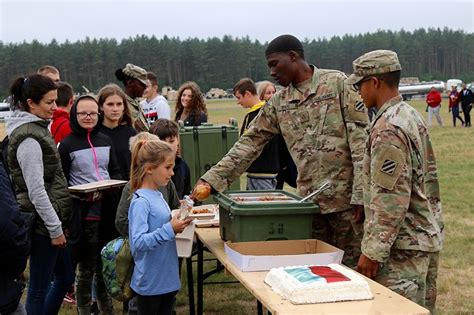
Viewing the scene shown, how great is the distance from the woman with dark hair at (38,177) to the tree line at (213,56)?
6923 cm

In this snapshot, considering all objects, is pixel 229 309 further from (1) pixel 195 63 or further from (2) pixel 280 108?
(1) pixel 195 63

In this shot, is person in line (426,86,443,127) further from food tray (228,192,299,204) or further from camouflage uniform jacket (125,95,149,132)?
food tray (228,192,299,204)

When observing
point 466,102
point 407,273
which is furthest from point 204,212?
point 466,102

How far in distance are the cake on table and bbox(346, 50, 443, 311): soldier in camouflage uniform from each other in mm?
306

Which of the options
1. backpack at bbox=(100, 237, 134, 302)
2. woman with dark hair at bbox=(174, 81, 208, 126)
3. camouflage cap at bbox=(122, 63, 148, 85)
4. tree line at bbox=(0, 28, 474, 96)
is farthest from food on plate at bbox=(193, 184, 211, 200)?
tree line at bbox=(0, 28, 474, 96)

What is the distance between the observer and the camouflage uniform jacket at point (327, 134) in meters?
3.65

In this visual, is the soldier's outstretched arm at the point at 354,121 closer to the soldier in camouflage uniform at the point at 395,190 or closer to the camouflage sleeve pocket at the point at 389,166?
the soldier in camouflage uniform at the point at 395,190

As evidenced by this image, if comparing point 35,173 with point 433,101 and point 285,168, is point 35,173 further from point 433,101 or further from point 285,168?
point 433,101

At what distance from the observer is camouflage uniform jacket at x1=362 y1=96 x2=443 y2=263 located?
2793 mm

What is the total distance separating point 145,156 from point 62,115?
6.72 ft

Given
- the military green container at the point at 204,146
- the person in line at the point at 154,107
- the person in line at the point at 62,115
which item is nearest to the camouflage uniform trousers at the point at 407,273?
the person in line at the point at 62,115

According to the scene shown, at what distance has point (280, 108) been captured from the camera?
3.87 metres

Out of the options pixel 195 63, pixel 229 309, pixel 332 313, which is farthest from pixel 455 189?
pixel 195 63

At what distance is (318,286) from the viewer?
2473 mm
